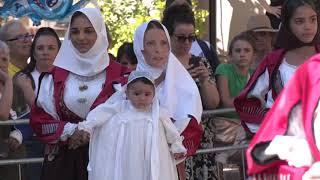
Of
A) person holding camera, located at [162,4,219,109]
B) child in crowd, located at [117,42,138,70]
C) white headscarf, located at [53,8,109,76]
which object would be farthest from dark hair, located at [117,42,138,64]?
white headscarf, located at [53,8,109,76]

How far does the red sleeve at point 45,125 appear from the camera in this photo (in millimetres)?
4793

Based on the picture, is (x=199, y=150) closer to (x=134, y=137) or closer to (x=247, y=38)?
(x=134, y=137)

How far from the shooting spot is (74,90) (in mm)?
4879

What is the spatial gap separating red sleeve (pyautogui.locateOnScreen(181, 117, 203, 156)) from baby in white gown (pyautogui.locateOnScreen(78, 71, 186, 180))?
0.10 m

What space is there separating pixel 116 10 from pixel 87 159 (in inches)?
289

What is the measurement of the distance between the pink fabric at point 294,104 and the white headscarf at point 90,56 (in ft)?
6.67

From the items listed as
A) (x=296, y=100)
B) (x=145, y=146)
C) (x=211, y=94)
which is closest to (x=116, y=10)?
(x=211, y=94)

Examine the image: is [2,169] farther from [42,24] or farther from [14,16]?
[42,24]

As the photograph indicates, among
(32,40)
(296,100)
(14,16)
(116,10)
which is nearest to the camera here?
(296,100)

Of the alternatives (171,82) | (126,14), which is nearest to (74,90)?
(171,82)

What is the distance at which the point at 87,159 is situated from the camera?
16.2ft

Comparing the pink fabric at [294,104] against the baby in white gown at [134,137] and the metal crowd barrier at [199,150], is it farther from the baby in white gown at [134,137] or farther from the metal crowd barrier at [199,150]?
the metal crowd barrier at [199,150]

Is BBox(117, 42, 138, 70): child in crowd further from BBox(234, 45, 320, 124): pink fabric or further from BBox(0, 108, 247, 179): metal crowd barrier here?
BBox(234, 45, 320, 124): pink fabric

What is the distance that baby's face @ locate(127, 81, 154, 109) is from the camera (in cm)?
466
